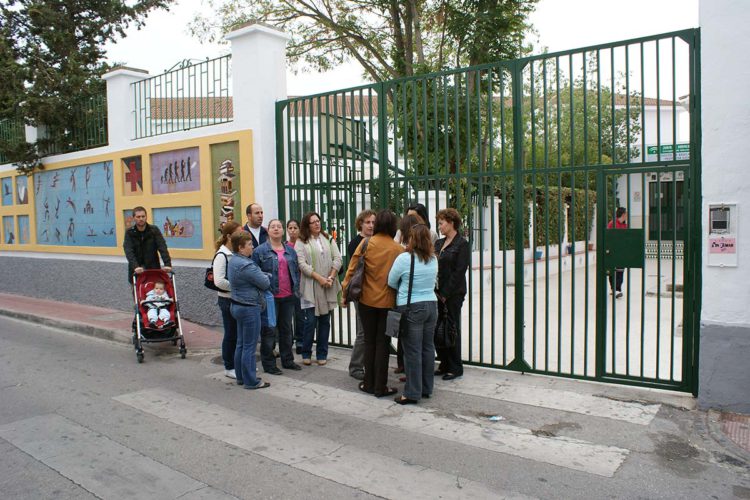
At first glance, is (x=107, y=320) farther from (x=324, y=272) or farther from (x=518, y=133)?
(x=518, y=133)

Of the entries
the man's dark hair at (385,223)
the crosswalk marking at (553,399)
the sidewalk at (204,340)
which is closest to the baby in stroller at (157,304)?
the sidewalk at (204,340)

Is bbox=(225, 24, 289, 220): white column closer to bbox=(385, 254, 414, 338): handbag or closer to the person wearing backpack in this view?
the person wearing backpack

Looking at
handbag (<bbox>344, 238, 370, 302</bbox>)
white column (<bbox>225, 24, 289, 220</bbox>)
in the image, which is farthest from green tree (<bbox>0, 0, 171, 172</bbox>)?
handbag (<bbox>344, 238, 370, 302</bbox>)

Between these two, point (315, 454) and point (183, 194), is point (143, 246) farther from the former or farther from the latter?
point (315, 454)

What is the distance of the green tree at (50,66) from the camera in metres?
12.1

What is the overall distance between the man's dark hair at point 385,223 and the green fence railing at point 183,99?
176 inches

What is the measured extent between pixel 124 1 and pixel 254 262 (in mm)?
10164

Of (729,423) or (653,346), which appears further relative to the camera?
(653,346)

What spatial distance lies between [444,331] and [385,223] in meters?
1.31

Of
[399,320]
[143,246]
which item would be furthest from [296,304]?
[143,246]

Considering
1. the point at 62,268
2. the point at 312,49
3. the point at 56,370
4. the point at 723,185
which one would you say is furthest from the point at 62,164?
the point at 723,185

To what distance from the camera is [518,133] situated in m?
6.53

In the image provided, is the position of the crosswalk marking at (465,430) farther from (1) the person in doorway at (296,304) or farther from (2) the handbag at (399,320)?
(1) the person in doorway at (296,304)

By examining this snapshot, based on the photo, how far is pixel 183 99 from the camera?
9.91m
